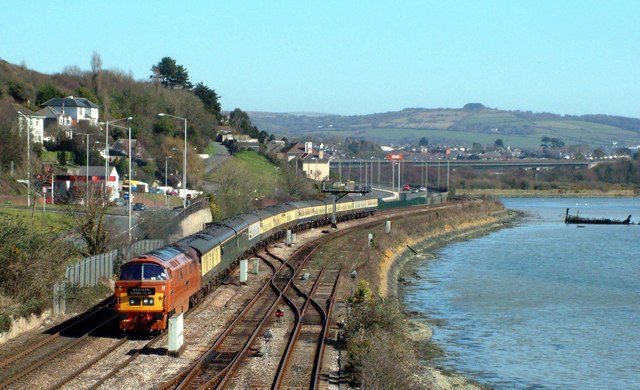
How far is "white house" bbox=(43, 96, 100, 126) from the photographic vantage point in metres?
114

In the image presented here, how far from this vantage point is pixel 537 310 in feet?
169

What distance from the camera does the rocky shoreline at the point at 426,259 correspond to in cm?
3334

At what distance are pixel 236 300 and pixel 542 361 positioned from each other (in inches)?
516

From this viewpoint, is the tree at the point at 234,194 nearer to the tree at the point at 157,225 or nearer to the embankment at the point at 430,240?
the embankment at the point at 430,240

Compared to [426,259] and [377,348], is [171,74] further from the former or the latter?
[377,348]

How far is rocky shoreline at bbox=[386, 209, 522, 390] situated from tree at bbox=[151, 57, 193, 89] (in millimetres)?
60357

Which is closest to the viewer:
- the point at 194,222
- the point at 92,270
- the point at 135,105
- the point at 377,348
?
the point at 377,348

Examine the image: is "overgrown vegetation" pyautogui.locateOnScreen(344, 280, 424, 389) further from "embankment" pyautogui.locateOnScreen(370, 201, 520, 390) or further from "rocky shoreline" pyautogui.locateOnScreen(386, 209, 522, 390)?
"rocky shoreline" pyautogui.locateOnScreen(386, 209, 522, 390)

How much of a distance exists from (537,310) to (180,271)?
86.3 ft

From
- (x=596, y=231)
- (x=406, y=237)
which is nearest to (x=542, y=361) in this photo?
(x=406, y=237)

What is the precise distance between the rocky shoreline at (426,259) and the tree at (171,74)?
60357mm

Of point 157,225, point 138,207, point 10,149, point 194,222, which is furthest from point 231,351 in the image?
point 10,149

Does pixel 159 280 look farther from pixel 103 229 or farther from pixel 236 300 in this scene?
pixel 103 229

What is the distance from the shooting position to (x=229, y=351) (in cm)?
2881
